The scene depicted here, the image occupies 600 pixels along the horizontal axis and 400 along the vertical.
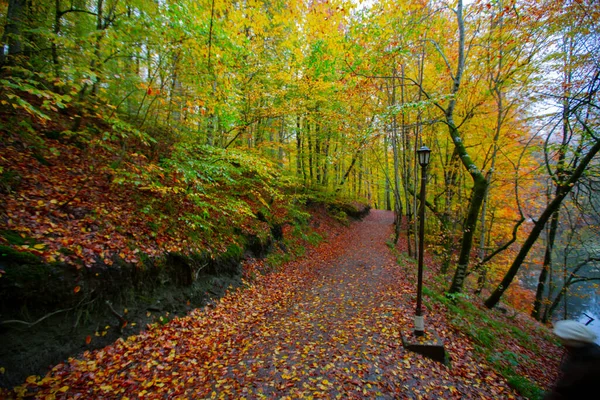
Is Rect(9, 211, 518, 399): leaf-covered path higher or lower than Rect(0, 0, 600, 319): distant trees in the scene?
lower

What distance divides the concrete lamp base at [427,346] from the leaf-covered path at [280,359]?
0.13 metres

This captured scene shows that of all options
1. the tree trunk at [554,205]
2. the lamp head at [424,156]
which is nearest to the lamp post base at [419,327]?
the lamp head at [424,156]

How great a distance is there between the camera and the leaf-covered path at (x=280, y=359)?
138 inches

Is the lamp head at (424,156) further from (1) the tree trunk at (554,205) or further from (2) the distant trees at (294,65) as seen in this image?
(1) the tree trunk at (554,205)

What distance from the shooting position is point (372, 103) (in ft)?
46.1

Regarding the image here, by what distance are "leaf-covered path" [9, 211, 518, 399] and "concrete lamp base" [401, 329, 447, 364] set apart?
13 cm

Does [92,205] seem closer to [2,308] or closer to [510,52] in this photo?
[2,308]

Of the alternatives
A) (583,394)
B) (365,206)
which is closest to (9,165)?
(583,394)

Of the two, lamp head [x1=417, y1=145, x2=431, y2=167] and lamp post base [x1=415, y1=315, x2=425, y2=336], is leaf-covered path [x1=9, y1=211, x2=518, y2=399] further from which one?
lamp head [x1=417, y1=145, x2=431, y2=167]

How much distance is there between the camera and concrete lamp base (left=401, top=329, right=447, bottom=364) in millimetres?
4652

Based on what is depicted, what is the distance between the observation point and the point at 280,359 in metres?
4.46

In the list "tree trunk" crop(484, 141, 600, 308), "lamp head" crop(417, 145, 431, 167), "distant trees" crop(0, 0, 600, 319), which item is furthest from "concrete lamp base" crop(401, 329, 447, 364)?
"tree trunk" crop(484, 141, 600, 308)

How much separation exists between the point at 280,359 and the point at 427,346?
2940mm

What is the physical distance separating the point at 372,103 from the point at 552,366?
13074mm
